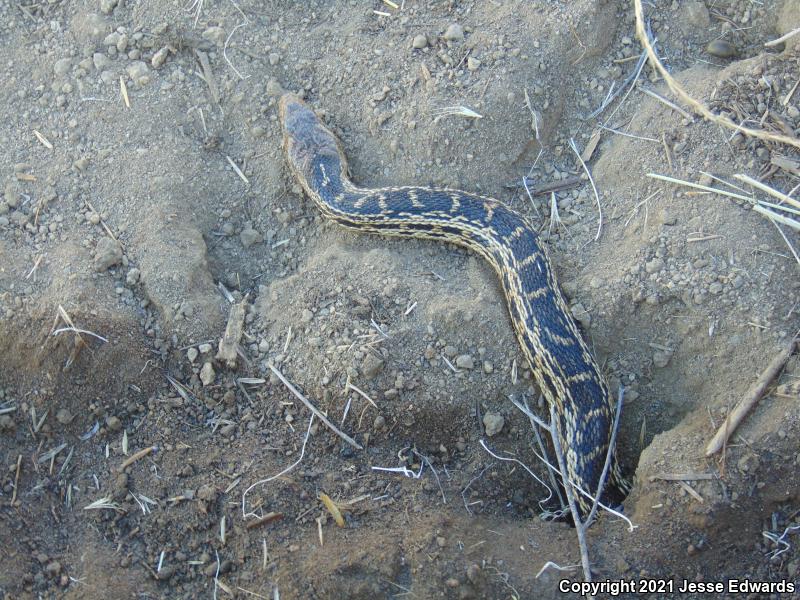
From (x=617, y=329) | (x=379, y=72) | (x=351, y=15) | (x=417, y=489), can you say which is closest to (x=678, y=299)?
(x=617, y=329)

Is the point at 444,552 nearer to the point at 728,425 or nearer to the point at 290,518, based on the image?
the point at 290,518

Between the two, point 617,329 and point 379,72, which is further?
point 379,72

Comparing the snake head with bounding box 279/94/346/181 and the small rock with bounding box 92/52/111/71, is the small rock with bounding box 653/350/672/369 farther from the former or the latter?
the small rock with bounding box 92/52/111/71

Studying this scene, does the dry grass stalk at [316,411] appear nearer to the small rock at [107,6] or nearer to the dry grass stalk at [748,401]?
the dry grass stalk at [748,401]

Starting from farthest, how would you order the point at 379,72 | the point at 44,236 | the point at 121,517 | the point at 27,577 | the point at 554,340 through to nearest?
1. the point at 379,72
2. the point at 44,236
3. the point at 554,340
4. the point at 121,517
5. the point at 27,577


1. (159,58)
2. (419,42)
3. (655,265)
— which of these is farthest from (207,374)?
(655,265)

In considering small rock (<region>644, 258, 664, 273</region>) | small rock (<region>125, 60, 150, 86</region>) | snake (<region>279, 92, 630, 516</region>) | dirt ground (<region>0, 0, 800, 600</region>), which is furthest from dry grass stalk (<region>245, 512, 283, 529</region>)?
small rock (<region>125, 60, 150, 86</region>)
